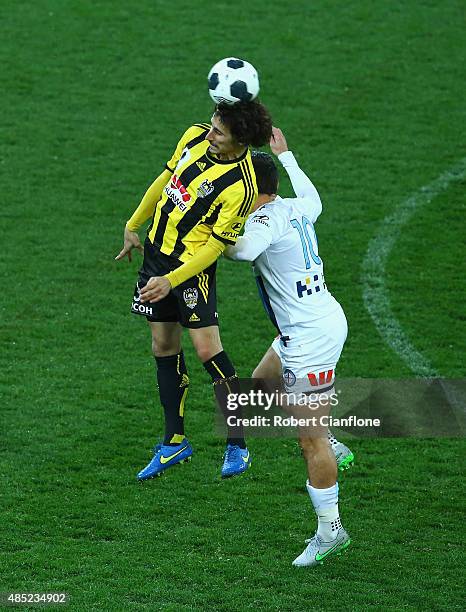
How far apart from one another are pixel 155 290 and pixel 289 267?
0.75 meters

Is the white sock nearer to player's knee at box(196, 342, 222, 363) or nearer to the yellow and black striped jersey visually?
player's knee at box(196, 342, 222, 363)

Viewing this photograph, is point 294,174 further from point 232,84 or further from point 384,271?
point 384,271

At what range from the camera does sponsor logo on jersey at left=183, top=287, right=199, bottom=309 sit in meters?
7.23

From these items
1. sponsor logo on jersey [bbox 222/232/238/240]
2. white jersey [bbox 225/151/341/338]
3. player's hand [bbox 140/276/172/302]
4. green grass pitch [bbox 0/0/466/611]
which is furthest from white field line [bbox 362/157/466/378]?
Answer: player's hand [bbox 140/276/172/302]

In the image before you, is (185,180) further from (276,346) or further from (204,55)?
(204,55)

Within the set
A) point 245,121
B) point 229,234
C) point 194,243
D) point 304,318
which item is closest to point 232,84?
point 245,121

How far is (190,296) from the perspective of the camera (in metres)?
7.23

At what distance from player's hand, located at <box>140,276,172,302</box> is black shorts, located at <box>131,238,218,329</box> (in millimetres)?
378

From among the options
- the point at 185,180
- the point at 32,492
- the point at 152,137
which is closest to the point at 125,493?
the point at 32,492

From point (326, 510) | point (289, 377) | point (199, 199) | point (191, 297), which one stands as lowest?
point (326, 510)

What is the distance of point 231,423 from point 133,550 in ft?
3.38

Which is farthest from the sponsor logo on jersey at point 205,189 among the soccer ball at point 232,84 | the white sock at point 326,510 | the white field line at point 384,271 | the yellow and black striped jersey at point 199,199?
the white field line at point 384,271

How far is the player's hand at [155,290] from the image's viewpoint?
681 centimetres

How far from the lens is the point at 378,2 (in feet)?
55.1
